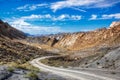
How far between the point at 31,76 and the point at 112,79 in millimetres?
7925

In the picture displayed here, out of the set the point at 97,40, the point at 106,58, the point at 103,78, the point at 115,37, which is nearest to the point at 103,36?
the point at 97,40

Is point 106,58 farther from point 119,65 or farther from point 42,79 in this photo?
point 42,79

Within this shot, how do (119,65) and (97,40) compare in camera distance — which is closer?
(119,65)

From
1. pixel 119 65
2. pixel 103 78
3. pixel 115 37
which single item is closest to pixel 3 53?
pixel 119 65

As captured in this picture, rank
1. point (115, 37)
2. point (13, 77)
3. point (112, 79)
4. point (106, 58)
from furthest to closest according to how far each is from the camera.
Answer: point (115, 37) → point (106, 58) → point (112, 79) → point (13, 77)

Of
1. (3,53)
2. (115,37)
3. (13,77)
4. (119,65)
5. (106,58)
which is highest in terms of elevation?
(115,37)

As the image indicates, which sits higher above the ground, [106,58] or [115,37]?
[115,37]

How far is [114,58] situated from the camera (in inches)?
1889

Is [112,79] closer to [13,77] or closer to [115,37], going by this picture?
[13,77]

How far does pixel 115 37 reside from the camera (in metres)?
157

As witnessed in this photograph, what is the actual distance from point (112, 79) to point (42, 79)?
21.7 ft

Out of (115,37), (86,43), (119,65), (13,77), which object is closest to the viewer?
(13,77)

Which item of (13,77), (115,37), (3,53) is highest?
(115,37)

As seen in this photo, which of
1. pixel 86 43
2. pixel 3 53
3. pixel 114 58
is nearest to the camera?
pixel 114 58
